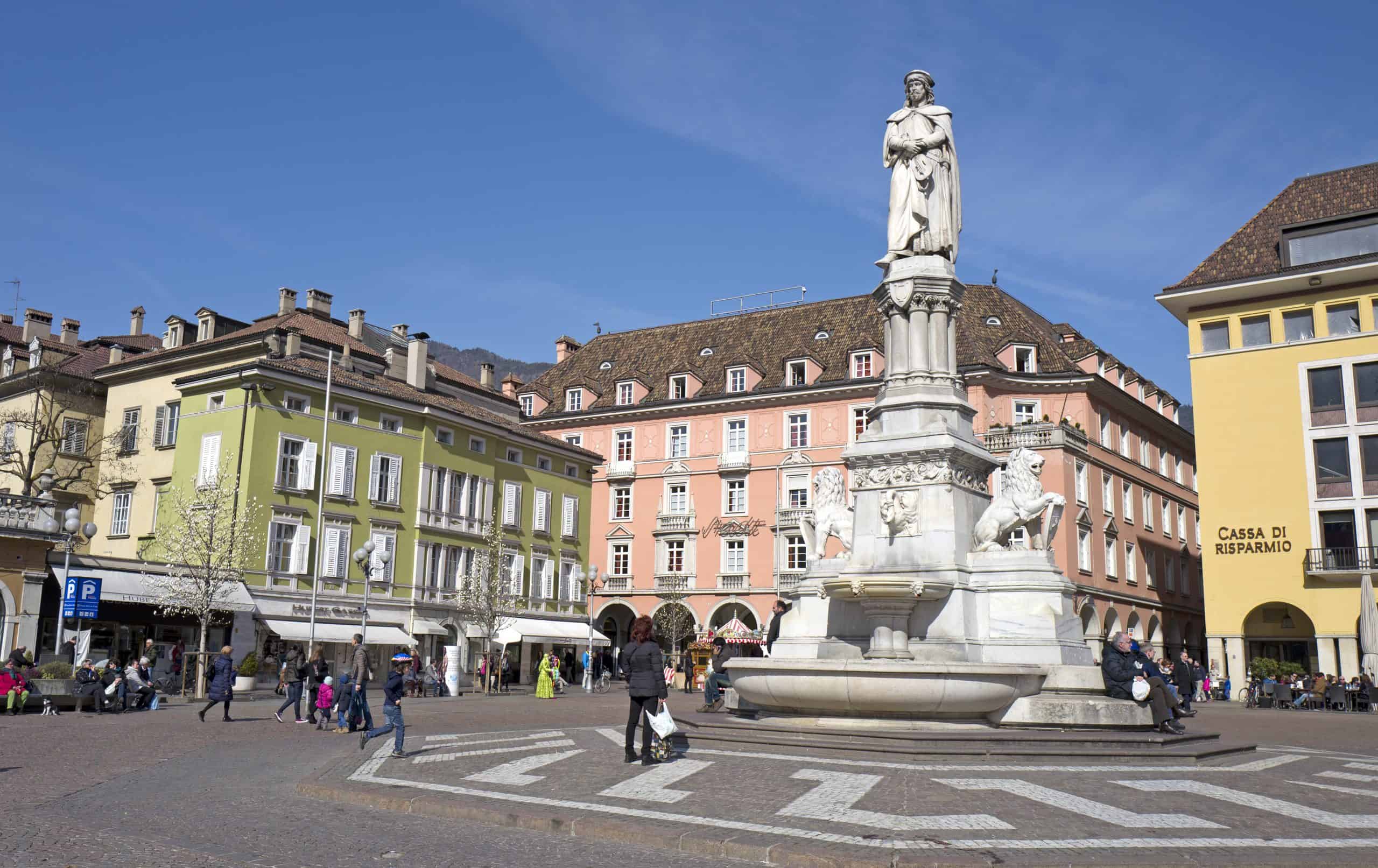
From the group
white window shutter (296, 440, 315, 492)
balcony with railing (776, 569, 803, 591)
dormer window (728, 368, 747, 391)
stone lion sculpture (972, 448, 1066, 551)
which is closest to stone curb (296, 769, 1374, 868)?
stone lion sculpture (972, 448, 1066, 551)

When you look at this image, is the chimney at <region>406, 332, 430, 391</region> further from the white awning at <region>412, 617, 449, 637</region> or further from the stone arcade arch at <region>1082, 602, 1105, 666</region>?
the stone arcade arch at <region>1082, 602, 1105, 666</region>

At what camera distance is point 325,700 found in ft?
69.1

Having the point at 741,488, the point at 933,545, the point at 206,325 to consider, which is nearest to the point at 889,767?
the point at 933,545

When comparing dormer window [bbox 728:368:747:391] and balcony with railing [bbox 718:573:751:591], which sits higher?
dormer window [bbox 728:368:747:391]

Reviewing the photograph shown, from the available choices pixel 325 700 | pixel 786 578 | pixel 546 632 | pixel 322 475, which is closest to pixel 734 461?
pixel 786 578

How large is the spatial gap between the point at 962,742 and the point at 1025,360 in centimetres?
4659

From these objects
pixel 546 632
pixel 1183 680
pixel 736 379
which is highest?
pixel 736 379

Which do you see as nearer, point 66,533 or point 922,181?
point 922,181

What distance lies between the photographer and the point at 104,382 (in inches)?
1938

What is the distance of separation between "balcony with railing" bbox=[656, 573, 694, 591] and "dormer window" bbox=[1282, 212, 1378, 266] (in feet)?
104

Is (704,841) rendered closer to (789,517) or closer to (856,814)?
(856,814)

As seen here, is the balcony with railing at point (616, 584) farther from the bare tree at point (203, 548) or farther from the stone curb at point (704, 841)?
the stone curb at point (704, 841)

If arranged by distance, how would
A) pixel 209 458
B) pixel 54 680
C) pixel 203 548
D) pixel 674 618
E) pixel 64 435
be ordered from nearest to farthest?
pixel 54 680 → pixel 203 548 → pixel 209 458 → pixel 64 435 → pixel 674 618

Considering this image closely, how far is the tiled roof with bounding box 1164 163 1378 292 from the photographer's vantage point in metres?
44.1
